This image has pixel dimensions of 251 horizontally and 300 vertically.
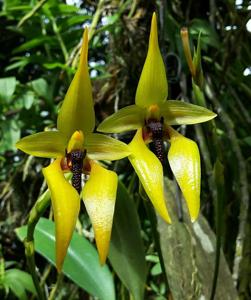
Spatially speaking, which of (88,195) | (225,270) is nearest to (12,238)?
(225,270)

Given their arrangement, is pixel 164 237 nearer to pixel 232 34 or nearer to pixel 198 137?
pixel 198 137

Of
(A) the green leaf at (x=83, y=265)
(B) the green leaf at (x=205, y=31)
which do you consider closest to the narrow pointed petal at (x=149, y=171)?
(A) the green leaf at (x=83, y=265)

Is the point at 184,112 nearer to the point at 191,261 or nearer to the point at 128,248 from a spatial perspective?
the point at 128,248

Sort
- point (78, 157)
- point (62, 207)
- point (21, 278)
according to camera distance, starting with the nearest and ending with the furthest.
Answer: point (62, 207)
point (78, 157)
point (21, 278)

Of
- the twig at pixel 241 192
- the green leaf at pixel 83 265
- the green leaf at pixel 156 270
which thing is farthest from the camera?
the green leaf at pixel 156 270

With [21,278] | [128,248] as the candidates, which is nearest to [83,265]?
[128,248]

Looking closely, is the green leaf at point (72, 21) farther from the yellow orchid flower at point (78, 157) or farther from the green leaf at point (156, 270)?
the yellow orchid flower at point (78, 157)

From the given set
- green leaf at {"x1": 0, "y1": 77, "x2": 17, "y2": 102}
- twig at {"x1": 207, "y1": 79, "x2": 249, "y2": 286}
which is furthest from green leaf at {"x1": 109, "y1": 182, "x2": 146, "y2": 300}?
green leaf at {"x1": 0, "y1": 77, "x2": 17, "y2": 102}
